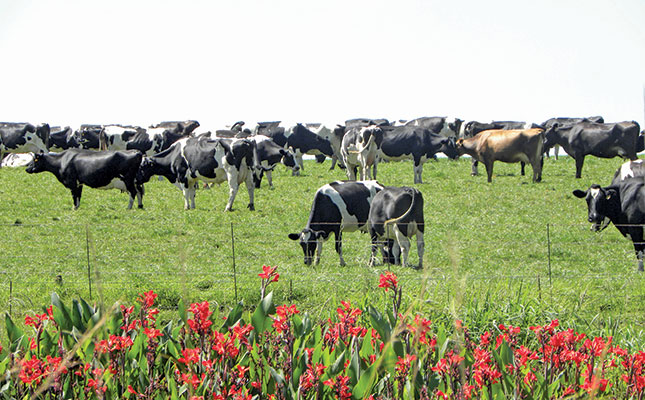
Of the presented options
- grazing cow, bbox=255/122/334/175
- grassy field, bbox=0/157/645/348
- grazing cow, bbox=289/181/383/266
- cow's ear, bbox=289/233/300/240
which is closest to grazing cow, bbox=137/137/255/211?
grassy field, bbox=0/157/645/348

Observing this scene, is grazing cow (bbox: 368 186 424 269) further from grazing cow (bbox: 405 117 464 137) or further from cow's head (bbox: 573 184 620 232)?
grazing cow (bbox: 405 117 464 137)

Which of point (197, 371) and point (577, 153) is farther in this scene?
point (577, 153)

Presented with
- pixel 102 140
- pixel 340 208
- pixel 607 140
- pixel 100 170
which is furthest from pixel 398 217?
pixel 102 140

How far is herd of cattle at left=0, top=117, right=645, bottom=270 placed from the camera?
1315 centimetres

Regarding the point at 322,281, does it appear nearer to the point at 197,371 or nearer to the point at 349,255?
the point at 349,255

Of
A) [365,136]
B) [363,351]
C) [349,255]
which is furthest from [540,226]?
[363,351]

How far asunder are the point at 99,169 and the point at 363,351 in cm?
1774

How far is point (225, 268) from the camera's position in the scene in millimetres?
12453

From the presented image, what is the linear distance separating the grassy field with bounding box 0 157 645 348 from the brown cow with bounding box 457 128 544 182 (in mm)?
1147

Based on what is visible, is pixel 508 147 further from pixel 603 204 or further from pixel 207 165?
pixel 603 204

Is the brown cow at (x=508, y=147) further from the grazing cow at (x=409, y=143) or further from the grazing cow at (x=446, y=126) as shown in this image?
the grazing cow at (x=446, y=126)

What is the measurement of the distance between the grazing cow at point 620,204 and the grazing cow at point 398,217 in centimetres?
317

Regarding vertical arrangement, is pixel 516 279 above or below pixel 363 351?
below

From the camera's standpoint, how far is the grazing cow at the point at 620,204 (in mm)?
13203
